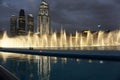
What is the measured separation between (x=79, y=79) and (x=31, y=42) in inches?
6819

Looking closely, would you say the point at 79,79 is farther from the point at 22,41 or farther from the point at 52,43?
the point at 22,41

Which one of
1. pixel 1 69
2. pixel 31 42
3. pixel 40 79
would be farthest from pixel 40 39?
pixel 1 69

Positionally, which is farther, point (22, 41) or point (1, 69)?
point (22, 41)

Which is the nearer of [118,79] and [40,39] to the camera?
[118,79]

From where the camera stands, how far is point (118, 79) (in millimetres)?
17547

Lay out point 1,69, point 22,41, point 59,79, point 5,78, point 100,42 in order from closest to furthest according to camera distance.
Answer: point 5,78 → point 1,69 → point 59,79 → point 100,42 → point 22,41

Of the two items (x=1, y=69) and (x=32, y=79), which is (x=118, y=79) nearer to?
(x=32, y=79)

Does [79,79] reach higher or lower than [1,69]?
lower

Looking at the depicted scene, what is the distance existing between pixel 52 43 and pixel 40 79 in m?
170

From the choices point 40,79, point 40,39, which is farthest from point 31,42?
point 40,79

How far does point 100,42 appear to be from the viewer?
178750mm

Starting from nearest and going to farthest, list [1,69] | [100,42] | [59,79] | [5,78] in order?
[5,78] < [1,69] < [59,79] < [100,42]

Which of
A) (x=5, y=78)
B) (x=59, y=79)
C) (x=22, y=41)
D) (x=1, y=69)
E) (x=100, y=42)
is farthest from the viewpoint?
(x=22, y=41)

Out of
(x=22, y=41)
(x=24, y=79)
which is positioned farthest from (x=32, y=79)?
(x=22, y=41)
